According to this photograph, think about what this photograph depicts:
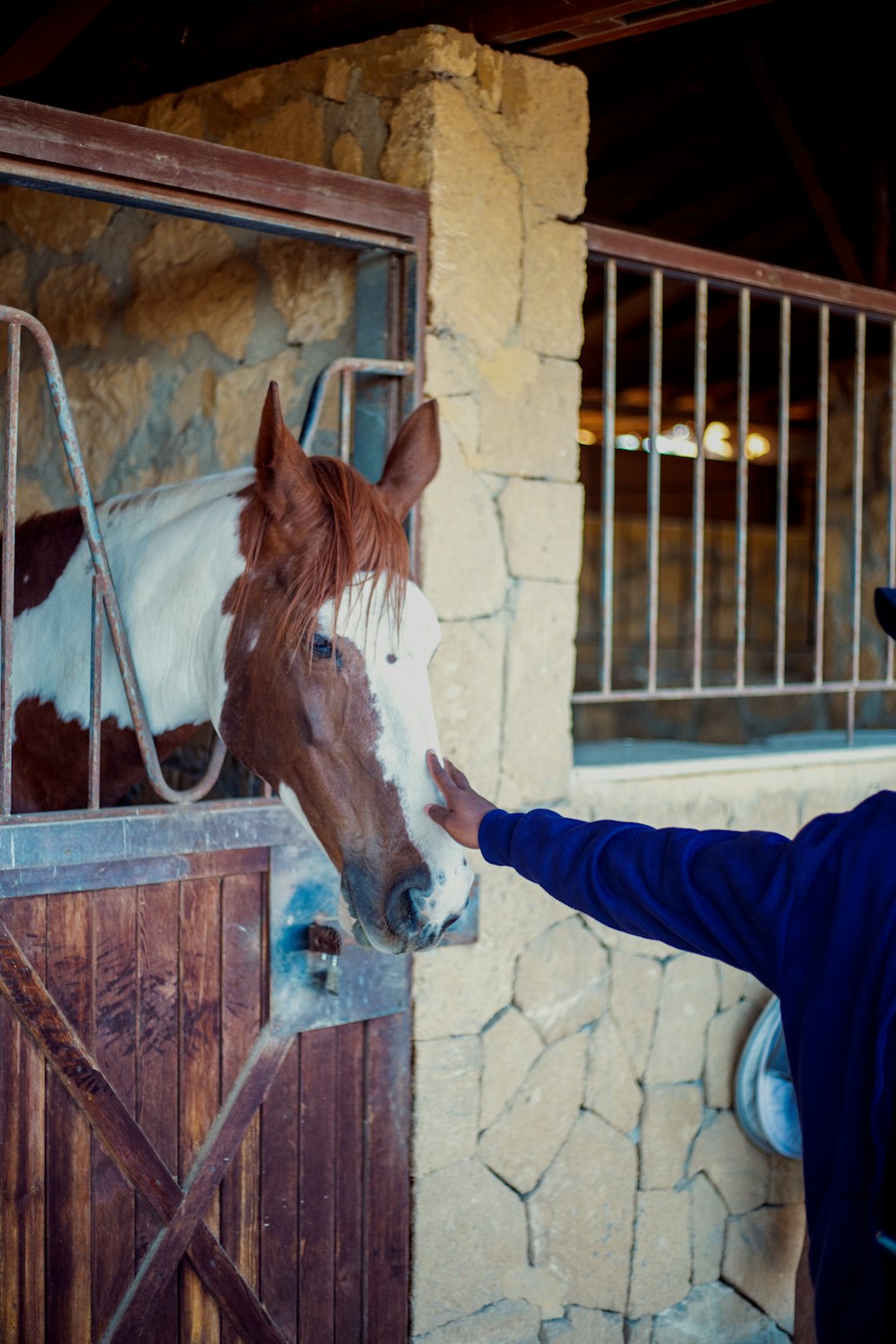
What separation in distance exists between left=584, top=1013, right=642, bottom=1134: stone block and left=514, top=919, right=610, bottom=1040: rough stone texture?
0.06m

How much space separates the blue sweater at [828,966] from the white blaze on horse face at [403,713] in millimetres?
336

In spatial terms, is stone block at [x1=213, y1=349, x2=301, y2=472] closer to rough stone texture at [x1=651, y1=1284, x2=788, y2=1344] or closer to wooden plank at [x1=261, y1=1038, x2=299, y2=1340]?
wooden plank at [x1=261, y1=1038, x2=299, y2=1340]

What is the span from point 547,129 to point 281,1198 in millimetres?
Result: 2278

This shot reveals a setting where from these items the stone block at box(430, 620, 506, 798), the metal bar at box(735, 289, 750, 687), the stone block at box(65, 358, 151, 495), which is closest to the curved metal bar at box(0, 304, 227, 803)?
the stone block at box(430, 620, 506, 798)

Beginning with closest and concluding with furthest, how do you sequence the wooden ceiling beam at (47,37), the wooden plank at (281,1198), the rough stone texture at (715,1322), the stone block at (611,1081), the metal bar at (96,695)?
the metal bar at (96,695)
the wooden plank at (281,1198)
the stone block at (611,1081)
the rough stone texture at (715,1322)
the wooden ceiling beam at (47,37)

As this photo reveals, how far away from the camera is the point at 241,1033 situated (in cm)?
233

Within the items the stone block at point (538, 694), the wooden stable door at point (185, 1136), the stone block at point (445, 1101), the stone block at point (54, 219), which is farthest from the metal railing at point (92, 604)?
the stone block at point (54, 219)

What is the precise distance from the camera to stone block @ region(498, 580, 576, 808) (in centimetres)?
272

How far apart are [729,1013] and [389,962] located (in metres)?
1.09

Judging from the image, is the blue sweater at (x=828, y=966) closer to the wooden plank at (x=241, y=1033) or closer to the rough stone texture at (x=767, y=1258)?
the wooden plank at (x=241, y=1033)

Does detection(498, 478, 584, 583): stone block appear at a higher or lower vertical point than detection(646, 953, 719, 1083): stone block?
higher

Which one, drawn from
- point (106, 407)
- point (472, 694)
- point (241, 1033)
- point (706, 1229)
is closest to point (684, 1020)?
point (706, 1229)

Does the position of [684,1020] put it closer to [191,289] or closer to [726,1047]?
[726,1047]

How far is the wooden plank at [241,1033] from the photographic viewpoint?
230 centimetres
